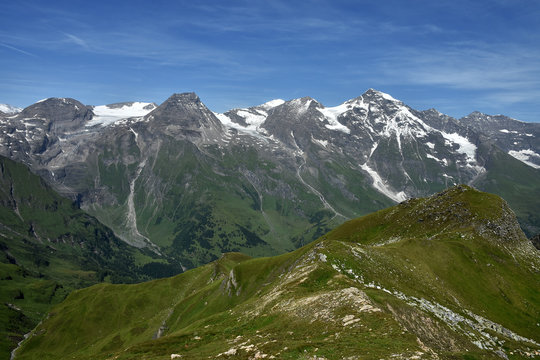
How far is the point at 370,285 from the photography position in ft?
259

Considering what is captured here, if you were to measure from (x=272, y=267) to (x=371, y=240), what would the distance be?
4779cm

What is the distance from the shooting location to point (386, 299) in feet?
195

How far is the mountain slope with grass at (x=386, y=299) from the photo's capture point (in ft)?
149

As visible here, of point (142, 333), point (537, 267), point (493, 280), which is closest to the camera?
point (493, 280)

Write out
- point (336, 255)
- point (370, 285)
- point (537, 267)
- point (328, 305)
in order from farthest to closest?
point (537, 267) < point (336, 255) < point (370, 285) < point (328, 305)

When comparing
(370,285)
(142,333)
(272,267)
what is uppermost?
(370,285)

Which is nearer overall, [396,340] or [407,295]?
[396,340]

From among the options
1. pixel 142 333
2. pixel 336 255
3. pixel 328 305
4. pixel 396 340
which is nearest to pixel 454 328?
pixel 336 255

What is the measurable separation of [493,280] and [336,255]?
59.2 m

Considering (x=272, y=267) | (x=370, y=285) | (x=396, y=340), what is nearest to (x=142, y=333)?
(x=272, y=267)

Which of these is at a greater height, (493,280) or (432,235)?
(432,235)

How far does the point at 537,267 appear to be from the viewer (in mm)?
125562

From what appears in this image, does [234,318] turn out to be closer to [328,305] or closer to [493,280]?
[328,305]

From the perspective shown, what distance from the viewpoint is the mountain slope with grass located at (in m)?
45.5
